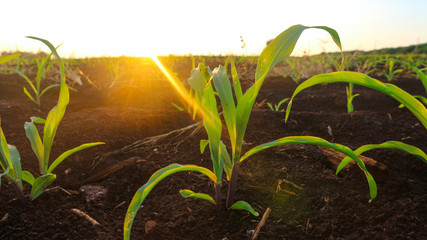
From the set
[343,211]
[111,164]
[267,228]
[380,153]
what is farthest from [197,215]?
[380,153]

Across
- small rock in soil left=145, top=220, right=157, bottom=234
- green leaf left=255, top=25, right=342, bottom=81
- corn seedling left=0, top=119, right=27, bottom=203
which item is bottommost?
small rock in soil left=145, top=220, right=157, bottom=234

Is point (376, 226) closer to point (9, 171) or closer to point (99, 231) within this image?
point (99, 231)

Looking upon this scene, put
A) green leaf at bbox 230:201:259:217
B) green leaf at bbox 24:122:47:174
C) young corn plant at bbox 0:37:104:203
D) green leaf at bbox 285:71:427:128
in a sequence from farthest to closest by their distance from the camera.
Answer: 1. green leaf at bbox 24:122:47:174
2. young corn plant at bbox 0:37:104:203
3. green leaf at bbox 230:201:259:217
4. green leaf at bbox 285:71:427:128

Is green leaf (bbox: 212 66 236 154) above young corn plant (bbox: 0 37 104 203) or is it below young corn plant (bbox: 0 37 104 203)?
above

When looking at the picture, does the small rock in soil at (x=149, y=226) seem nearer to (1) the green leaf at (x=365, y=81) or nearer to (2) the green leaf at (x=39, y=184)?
(2) the green leaf at (x=39, y=184)

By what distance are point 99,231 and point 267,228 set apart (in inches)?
22.3

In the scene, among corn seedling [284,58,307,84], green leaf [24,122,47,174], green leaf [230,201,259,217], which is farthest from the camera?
corn seedling [284,58,307,84]

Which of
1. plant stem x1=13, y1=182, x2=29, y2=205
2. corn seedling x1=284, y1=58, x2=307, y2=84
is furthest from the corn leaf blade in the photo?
corn seedling x1=284, y1=58, x2=307, y2=84

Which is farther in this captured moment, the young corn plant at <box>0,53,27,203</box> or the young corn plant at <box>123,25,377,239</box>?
the young corn plant at <box>0,53,27,203</box>

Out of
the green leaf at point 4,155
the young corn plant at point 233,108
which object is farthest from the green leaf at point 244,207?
the green leaf at point 4,155

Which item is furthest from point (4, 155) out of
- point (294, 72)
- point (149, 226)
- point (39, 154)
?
point (294, 72)

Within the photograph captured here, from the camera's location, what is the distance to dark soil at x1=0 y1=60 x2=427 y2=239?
1001 millimetres

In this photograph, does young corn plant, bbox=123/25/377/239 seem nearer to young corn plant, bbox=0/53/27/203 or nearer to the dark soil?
the dark soil

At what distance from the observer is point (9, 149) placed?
1153 mm
